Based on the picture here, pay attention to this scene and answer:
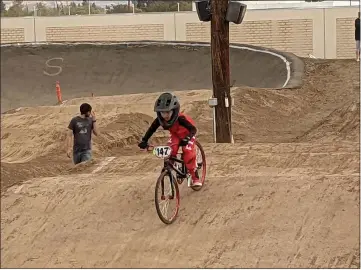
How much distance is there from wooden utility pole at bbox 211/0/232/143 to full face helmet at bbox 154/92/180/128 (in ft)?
21.0

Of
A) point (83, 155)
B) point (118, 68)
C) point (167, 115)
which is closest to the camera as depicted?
point (167, 115)

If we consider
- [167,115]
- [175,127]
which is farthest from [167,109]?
[175,127]

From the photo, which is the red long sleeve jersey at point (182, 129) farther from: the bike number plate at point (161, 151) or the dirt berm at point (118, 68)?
the dirt berm at point (118, 68)

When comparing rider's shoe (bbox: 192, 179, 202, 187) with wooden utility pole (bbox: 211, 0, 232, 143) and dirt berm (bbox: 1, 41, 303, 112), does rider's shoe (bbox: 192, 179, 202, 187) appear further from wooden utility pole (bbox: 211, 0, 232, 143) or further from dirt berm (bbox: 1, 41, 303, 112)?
dirt berm (bbox: 1, 41, 303, 112)

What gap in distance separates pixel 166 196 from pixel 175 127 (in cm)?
81

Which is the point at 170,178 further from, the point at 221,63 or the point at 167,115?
the point at 221,63

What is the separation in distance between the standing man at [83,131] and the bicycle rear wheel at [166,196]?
4241mm

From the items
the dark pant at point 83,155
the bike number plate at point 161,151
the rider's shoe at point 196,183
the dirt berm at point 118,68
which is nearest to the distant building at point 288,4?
the dirt berm at point 118,68

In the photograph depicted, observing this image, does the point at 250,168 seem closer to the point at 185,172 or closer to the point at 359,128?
the point at 185,172

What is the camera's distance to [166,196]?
8.77 meters

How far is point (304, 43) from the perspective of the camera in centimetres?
3916

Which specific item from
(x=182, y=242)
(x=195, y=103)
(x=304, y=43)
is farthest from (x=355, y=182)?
(x=304, y=43)

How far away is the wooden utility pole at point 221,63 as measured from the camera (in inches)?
591

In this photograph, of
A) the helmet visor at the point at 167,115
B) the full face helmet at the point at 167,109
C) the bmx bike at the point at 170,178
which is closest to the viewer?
the bmx bike at the point at 170,178
